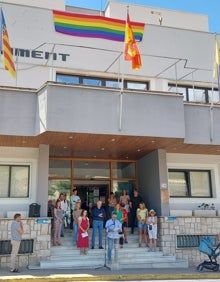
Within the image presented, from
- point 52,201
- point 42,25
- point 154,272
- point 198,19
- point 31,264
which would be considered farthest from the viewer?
point 198,19

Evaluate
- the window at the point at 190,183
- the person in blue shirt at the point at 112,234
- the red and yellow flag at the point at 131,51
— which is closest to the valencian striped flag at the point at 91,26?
the red and yellow flag at the point at 131,51

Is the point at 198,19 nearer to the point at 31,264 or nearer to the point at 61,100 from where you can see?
the point at 61,100

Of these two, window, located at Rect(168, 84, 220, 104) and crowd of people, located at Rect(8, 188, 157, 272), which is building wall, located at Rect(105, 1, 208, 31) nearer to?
window, located at Rect(168, 84, 220, 104)

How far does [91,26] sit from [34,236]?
9.89m

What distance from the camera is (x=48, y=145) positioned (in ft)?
48.4

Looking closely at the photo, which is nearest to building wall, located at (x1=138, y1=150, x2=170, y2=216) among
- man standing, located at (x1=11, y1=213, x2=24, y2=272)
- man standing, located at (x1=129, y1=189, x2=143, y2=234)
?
man standing, located at (x1=129, y1=189, x2=143, y2=234)

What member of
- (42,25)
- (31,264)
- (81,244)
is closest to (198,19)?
(42,25)

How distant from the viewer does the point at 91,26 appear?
1750 centimetres

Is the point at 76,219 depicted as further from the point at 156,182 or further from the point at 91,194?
the point at 156,182

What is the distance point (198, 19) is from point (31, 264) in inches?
642

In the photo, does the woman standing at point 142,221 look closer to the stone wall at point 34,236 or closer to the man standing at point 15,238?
the stone wall at point 34,236

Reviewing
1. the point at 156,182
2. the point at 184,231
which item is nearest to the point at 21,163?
the point at 156,182

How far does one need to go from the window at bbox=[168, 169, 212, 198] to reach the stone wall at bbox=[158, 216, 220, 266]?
190cm

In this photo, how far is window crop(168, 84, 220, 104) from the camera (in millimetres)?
18234
